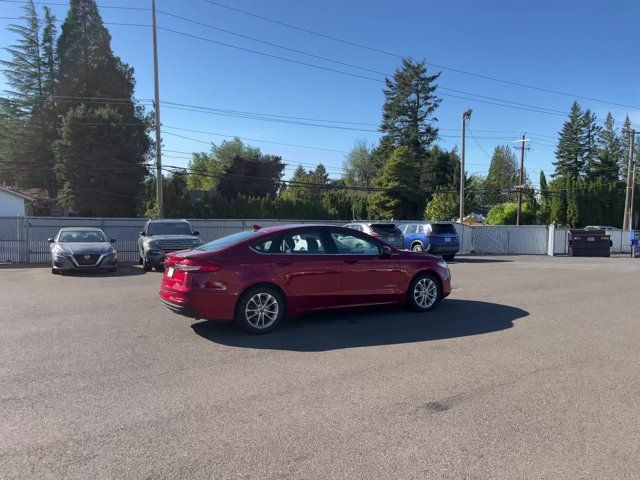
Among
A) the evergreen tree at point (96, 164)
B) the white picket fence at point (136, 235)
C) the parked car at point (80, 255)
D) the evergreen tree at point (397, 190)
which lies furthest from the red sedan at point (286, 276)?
the evergreen tree at point (397, 190)

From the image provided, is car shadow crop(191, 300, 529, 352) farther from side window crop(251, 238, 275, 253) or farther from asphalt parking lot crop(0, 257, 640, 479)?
side window crop(251, 238, 275, 253)

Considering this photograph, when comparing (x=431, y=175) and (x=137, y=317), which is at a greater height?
(x=431, y=175)

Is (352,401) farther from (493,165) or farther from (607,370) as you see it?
(493,165)

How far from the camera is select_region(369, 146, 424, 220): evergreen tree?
5188 cm

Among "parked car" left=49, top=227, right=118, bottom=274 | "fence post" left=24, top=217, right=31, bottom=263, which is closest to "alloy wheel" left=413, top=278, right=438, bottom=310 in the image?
"parked car" left=49, top=227, right=118, bottom=274

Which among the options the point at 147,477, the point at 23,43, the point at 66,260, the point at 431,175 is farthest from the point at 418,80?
the point at 147,477

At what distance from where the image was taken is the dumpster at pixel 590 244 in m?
27.9

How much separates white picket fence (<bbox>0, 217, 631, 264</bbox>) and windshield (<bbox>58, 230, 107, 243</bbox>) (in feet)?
11.6

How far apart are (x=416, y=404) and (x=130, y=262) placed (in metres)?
17.3

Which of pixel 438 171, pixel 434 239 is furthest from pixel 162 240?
pixel 438 171

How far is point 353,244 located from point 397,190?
45.6 metres

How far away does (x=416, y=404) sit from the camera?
Answer: 13.8ft

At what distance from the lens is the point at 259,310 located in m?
6.55

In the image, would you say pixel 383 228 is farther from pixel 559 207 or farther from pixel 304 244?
pixel 559 207
